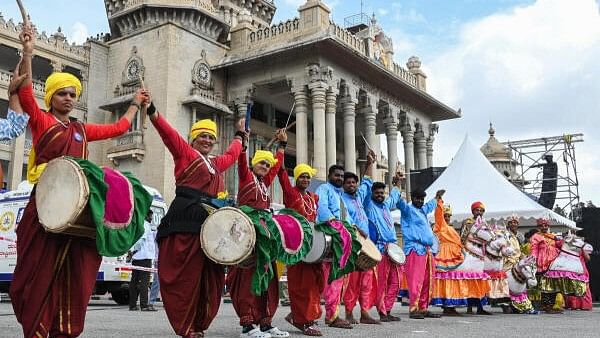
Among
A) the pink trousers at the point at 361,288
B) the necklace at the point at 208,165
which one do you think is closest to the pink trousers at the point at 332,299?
the pink trousers at the point at 361,288

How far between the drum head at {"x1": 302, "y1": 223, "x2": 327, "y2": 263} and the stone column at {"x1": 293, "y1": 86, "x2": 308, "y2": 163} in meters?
16.1

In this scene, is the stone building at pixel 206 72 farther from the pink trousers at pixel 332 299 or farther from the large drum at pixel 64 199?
the large drum at pixel 64 199

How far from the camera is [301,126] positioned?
22.2 m

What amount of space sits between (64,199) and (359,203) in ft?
14.9

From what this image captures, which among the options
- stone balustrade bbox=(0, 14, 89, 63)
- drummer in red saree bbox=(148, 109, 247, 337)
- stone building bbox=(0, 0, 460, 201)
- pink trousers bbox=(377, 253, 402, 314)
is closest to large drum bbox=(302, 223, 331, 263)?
drummer in red saree bbox=(148, 109, 247, 337)

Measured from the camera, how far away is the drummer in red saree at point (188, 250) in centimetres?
414

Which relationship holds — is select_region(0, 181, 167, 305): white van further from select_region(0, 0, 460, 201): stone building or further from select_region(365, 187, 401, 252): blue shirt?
select_region(0, 0, 460, 201): stone building

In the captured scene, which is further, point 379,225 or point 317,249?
point 379,225

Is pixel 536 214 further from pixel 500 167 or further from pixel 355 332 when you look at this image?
pixel 500 167

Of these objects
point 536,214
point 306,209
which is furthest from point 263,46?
point 306,209

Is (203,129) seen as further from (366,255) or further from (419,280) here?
(419,280)

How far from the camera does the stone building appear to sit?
2131cm

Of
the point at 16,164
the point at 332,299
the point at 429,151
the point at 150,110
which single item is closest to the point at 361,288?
the point at 332,299

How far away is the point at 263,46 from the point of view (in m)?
23.0
